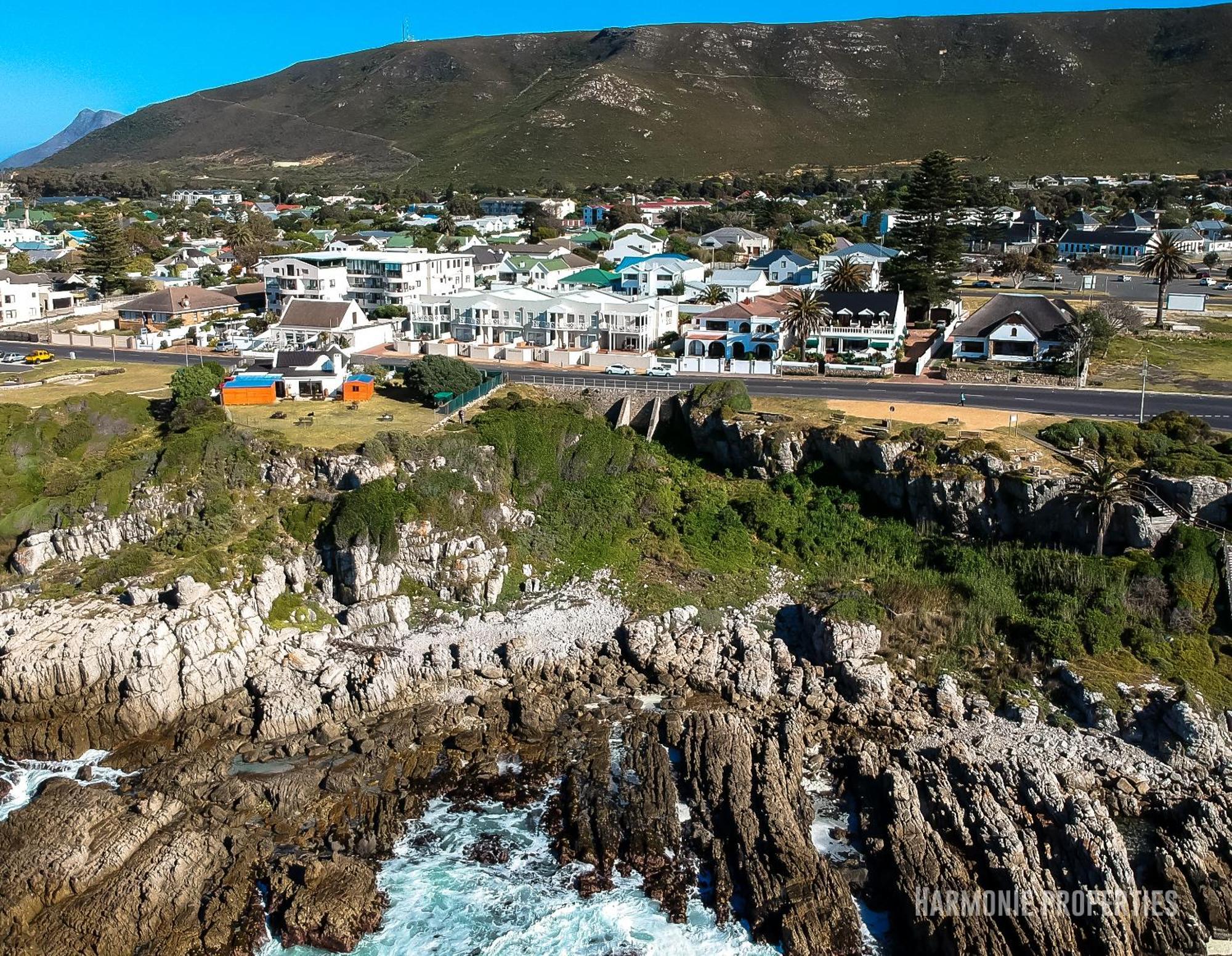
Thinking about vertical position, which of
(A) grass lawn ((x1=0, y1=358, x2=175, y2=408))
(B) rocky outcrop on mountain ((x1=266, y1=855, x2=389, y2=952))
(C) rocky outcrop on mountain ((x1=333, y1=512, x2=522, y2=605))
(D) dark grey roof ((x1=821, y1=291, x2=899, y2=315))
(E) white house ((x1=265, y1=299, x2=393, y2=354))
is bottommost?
(B) rocky outcrop on mountain ((x1=266, y1=855, x2=389, y2=952))

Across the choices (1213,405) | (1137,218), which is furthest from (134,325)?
(1137,218)

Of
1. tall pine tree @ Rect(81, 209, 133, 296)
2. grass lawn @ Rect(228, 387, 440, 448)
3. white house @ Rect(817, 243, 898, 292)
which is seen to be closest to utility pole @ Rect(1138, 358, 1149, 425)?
grass lawn @ Rect(228, 387, 440, 448)

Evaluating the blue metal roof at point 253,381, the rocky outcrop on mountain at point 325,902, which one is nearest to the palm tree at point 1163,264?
the blue metal roof at point 253,381

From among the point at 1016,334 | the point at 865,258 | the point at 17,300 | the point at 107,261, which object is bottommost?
the point at 1016,334

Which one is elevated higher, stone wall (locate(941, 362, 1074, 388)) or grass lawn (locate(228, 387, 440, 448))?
stone wall (locate(941, 362, 1074, 388))

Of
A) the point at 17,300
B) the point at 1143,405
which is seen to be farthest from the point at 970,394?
the point at 17,300

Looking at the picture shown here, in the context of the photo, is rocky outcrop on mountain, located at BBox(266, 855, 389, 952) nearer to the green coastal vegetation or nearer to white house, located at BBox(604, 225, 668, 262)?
the green coastal vegetation

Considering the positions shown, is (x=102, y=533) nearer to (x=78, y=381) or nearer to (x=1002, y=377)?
(x=78, y=381)

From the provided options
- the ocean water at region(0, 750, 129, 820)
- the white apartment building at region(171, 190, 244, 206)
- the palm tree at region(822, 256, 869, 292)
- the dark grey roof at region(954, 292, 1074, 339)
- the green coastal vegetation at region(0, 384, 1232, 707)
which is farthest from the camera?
the white apartment building at region(171, 190, 244, 206)
